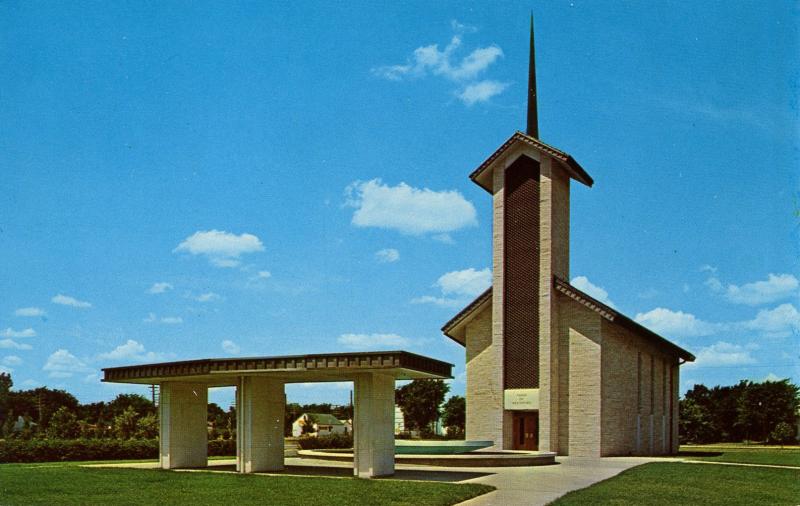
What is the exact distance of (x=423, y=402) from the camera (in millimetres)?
87688

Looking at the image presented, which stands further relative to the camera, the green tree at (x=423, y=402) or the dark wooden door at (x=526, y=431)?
the green tree at (x=423, y=402)

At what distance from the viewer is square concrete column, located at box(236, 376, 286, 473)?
27.2 m

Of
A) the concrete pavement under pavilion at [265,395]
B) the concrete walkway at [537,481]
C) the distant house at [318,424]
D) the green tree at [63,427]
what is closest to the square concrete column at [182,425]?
the concrete pavement under pavilion at [265,395]

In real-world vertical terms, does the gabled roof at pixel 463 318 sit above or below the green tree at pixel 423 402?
above

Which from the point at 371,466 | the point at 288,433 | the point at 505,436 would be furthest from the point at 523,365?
the point at 288,433

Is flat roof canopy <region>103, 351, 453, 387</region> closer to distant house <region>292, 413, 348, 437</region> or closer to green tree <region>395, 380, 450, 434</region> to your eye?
green tree <region>395, 380, 450, 434</region>

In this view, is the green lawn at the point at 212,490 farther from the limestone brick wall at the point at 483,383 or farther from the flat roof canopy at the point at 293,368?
the limestone brick wall at the point at 483,383

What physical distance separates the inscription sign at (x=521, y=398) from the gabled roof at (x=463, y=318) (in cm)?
558

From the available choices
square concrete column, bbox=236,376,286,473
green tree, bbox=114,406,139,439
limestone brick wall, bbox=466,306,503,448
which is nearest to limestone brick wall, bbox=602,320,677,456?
limestone brick wall, bbox=466,306,503,448

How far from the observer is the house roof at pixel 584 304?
1608 inches

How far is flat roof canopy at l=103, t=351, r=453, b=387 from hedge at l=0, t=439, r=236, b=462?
1063 centimetres

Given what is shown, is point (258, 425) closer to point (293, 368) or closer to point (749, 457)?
point (293, 368)

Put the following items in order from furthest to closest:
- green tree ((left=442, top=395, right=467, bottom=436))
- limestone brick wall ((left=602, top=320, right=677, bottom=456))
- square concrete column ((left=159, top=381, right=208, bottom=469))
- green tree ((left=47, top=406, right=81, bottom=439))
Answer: green tree ((left=442, top=395, right=467, bottom=436)) < green tree ((left=47, top=406, right=81, bottom=439)) < limestone brick wall ((left=602, top=320, right=677, bottom=456)) < square concrete column ((left=159, top=381, right=208, bottom=469))

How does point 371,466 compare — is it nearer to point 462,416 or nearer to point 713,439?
point 462,416
